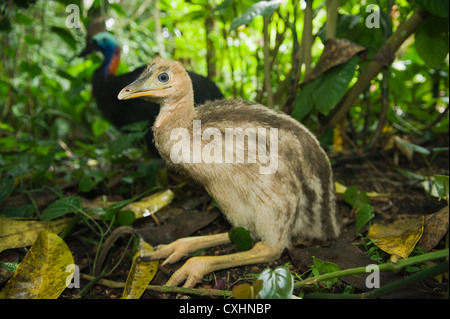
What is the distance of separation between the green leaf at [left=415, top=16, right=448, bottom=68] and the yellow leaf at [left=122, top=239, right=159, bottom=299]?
2.41 meters

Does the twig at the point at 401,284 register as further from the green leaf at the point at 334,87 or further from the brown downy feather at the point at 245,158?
the green leaf at the point at 334,87

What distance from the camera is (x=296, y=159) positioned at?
1989 mm

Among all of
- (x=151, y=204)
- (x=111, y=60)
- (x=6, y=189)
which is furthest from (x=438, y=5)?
(x=111, y=60)

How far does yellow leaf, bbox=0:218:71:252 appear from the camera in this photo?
→ 204 centimetres

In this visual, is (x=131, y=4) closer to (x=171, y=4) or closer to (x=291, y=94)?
(x=171, y=4)

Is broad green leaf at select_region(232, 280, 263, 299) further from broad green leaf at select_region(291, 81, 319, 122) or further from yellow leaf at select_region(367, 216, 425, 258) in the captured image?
broad green leaf at select_region(291, 81, 319, 122)

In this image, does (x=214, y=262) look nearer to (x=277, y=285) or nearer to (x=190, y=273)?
(x=190, y=273)

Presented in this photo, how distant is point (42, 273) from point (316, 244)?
155 centimetres

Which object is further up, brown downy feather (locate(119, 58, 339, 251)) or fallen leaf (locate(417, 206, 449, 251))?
brown downy feather (locate(119, 58, 339, 251))

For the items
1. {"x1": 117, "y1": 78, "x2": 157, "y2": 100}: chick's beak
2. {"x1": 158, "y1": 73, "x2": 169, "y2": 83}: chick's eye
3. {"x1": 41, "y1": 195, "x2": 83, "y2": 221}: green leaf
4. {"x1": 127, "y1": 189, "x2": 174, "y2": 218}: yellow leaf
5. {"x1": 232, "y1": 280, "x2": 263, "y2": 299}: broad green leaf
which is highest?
{"x1": 158, "y1": 73, "x2": 169, "y2": 83}: chick's eye

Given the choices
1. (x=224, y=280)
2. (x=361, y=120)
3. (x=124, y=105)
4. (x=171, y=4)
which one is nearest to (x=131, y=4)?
(x=171, y=4)

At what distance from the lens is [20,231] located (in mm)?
2135

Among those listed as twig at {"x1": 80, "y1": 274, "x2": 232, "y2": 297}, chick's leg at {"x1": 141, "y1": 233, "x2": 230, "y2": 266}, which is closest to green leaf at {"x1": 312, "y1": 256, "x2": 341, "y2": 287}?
twig at {"x1": 80, "y1": 274, "x2": 232, "y2": 297}
